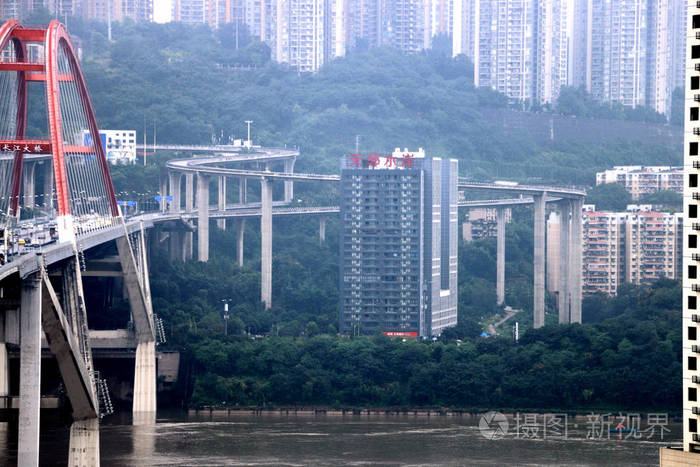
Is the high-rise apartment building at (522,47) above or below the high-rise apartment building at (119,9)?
below

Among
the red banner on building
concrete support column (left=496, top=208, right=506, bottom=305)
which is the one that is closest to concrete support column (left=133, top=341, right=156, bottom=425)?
the red banner on building

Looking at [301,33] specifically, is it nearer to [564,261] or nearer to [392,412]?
[564,261]

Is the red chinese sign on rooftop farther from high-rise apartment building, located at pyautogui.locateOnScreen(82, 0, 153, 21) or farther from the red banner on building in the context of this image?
high-rise apartment building, located at pyautogui.locateOnScreen(82, 0, 153, 21)

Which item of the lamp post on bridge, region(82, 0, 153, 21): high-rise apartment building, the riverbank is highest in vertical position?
region(82, 0, 153, 21): high-rise apartment building

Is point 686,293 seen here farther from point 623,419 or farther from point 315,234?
point 315,234

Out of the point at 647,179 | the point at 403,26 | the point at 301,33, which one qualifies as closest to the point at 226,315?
the point at 647,179

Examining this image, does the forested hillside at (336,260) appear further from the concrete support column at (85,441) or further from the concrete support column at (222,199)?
the concrete support column at (85,441)

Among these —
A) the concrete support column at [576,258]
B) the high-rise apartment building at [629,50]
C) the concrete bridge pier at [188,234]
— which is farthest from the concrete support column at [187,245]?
the high-rise apartment building at [629,50]
